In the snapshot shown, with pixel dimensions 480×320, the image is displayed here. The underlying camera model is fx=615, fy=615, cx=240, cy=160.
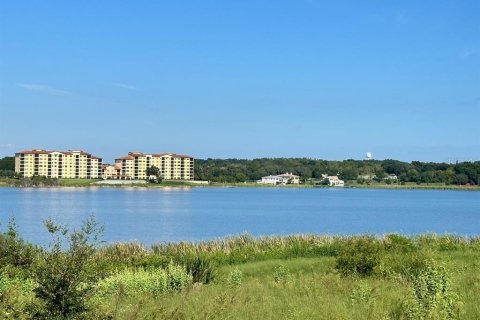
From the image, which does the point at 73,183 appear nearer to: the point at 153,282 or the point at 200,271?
the point at 200,271

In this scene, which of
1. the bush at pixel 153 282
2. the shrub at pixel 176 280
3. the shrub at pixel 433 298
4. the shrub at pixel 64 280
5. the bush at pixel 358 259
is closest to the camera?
the shrub at pixel 433 298

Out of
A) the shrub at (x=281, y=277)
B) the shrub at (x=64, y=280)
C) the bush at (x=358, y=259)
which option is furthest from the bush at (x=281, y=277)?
the shrub at (x=64, y=280)

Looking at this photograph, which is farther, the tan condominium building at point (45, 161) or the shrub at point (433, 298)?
the tan condominium building at point (45, 161)

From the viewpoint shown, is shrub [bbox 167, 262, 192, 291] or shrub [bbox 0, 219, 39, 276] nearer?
shrub [bbox 167, 262, 192, 291]

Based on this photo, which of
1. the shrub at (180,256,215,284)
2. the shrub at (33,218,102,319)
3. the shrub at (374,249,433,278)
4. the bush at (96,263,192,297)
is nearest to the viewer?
the shrub at (33,218,102,319)

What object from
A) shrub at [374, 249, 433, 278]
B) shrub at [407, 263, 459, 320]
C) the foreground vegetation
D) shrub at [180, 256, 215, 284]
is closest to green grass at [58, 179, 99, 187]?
the foreground vegetation

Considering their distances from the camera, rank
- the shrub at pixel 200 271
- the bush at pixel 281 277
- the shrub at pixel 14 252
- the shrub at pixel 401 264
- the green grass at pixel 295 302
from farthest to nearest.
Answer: the shrub at pixel 14 252 → the shrub at pixel 200 271 → the shrub at pixel 401 264 → the bush at pixel 281 277 → the green grass at pixel 295 302

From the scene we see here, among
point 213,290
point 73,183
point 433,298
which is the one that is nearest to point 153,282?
point 213,290

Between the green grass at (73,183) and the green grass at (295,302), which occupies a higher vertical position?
the green grass at (73,183)

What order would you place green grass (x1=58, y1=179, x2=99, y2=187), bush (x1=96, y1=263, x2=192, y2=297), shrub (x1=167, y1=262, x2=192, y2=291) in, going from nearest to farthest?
1. bush (x1=96, y1=263, x2=192, y2=297)
2. shrub (x1=167, y1=262, x2=192, y2=291)
3. green grass (x1=58, y1=179, x2=99, y2=187)

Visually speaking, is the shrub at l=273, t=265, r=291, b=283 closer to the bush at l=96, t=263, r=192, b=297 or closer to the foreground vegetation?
the foreground vegetation

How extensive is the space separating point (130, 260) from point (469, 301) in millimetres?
14437

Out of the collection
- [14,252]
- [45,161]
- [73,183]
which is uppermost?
[45,161]

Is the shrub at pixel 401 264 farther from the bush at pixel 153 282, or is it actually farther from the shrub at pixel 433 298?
the shrub at pixel 433 298
